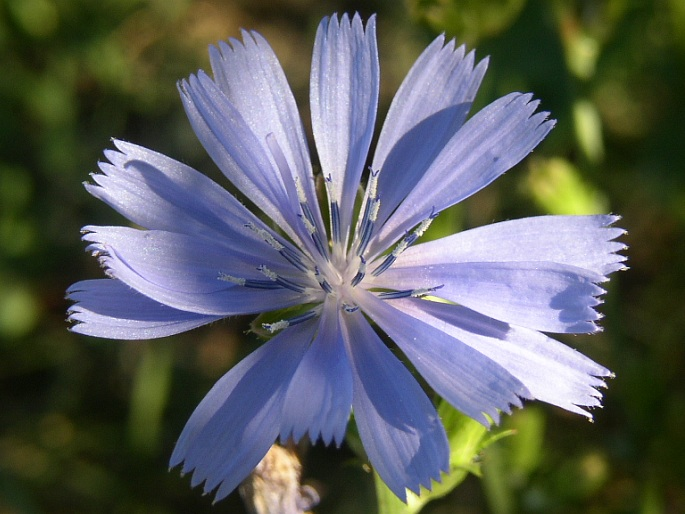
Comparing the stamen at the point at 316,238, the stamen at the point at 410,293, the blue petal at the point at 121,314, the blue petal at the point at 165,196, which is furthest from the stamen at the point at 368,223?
the blue petal at the point at 121,314

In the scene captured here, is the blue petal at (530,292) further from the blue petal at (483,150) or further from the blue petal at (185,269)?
the blue petal at (185,269)

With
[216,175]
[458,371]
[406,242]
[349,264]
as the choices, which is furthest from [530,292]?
[216,175]

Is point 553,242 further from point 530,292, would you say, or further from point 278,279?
point 278,279

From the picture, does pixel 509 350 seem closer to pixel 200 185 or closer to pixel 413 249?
pixel 413 249

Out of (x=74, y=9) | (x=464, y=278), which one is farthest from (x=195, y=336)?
(x=464, y=278)

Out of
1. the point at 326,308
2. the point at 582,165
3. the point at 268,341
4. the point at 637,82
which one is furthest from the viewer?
the point at 637,82

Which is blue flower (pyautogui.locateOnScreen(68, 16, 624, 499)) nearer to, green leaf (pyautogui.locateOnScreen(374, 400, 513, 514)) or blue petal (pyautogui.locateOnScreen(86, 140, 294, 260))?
blue petal (pyautogui.locateOnScreen(86, 140, 294, 260))

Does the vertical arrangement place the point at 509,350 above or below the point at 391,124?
below
